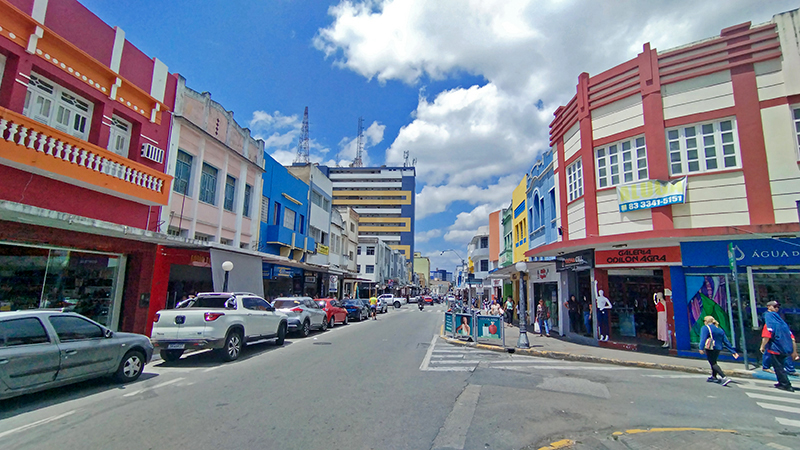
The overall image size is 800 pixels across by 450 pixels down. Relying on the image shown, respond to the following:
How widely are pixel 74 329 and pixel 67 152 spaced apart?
18.1 ft

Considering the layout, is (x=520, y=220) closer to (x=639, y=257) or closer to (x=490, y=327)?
(x=639, y=257)

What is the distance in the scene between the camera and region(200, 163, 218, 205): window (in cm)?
1753

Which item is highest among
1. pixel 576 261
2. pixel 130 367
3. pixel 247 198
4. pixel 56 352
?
pixel 247 198

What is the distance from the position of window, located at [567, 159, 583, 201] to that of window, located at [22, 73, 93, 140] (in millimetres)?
17284

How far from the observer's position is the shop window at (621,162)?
1412cm

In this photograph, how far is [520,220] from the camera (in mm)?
26672

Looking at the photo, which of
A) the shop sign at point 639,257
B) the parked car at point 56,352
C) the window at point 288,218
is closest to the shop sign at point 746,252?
the shop sign at point 639,257

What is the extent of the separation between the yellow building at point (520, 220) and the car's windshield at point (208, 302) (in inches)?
708

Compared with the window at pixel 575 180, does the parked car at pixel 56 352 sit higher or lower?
lower

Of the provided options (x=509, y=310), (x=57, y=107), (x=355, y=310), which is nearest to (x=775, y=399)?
(x=509, y=310)

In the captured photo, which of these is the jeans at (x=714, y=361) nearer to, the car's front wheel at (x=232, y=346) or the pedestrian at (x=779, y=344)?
the pedestrian at (x=779, y=344)

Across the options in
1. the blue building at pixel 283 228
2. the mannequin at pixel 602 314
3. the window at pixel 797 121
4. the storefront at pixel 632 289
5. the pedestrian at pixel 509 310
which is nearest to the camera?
the window at pixel 797 121

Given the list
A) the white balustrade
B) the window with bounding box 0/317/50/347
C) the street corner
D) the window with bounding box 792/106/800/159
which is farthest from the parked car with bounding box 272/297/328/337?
the window with bounding box 792/106/800/159

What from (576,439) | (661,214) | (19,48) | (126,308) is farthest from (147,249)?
(661,214)
